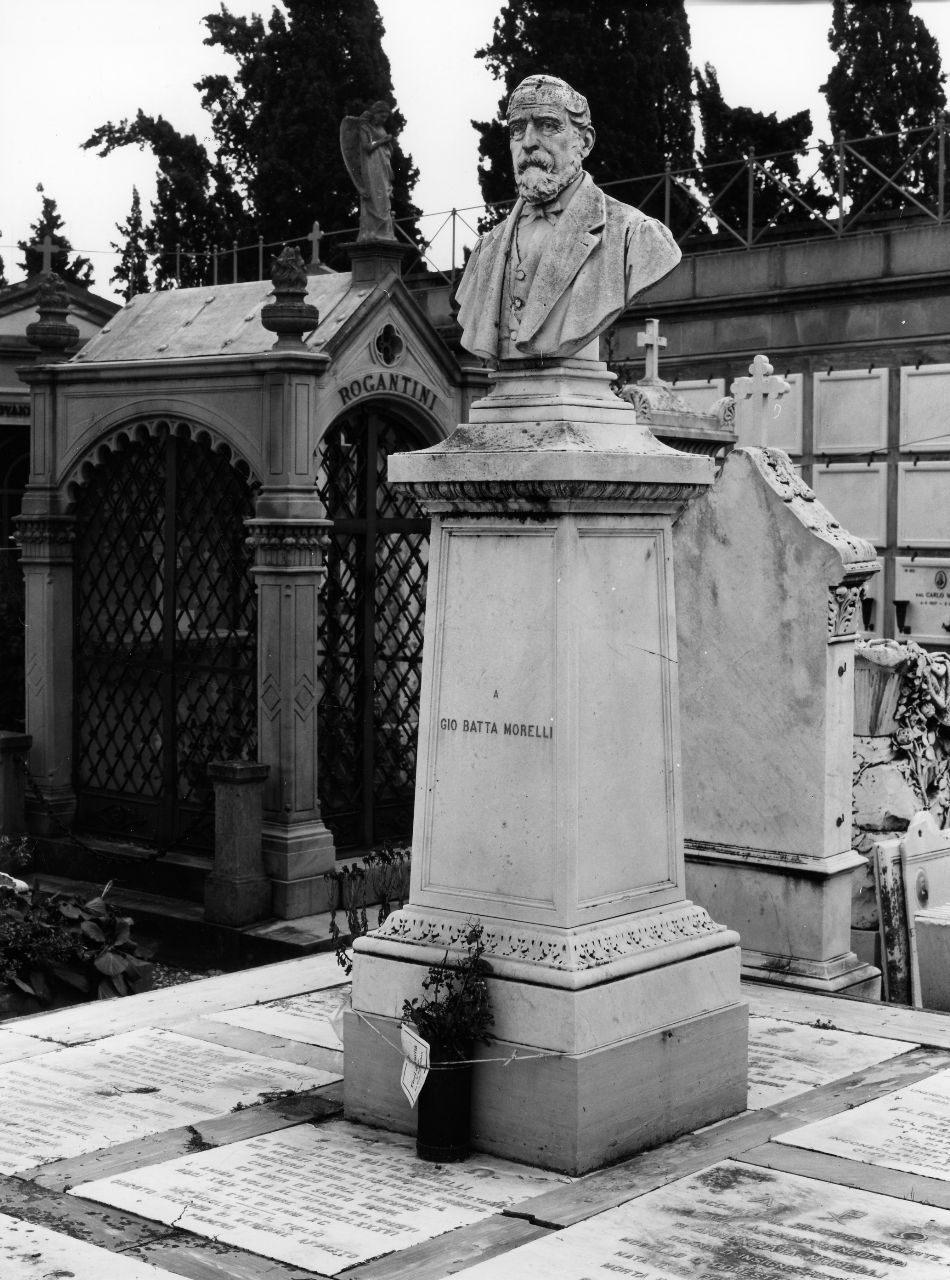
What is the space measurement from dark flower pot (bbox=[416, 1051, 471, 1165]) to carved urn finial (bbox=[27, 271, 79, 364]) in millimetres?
7697

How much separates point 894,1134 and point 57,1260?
2.75 meters

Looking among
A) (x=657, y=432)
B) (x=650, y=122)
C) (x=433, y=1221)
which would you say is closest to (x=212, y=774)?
(x=657, y=432)

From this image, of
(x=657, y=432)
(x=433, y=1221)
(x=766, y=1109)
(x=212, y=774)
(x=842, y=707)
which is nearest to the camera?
(x=433, y=1221)

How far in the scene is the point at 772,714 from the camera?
8.39 m

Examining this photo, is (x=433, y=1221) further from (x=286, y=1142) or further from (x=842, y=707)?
(x=842, y=707)

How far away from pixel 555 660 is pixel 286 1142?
179 centimetres

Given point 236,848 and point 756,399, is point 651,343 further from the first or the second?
point 236,848

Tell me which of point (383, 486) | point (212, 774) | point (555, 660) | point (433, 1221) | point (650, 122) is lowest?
point (433, 1221)

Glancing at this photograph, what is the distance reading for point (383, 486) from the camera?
1223cm

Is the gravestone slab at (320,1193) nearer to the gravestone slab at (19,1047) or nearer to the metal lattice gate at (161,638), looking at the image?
the gravestone slab at (19,1047)

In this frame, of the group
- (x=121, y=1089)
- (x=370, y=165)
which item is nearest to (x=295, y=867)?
(x=121, y=1089)

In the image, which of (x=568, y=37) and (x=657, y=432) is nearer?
(x=657, y=432)

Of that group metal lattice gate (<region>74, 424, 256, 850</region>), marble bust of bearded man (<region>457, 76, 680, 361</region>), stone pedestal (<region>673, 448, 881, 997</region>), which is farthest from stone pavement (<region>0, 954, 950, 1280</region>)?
metal lattice gate (<region>74, 424, 256, 850</region>)

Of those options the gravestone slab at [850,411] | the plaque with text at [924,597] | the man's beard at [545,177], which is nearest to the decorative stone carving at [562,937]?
the man's beard at [545,177]
